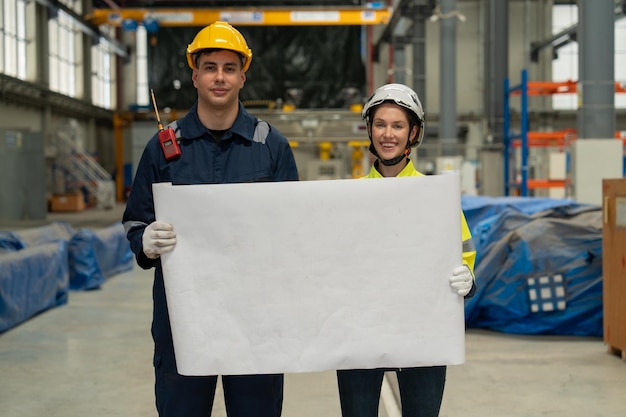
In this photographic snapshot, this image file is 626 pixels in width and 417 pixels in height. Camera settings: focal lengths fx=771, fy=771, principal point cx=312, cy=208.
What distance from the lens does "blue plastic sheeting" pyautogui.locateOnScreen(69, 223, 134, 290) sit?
1002cm

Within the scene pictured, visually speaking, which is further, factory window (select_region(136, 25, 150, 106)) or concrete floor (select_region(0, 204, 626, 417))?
factory window (select_region(136, 25, 150, 106))

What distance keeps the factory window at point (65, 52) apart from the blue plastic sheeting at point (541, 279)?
78.4ft

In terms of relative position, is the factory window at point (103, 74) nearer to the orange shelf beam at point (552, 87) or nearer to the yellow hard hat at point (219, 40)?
the orange shelf beam at point (552, 87)

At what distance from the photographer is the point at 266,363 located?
2492 millimetres

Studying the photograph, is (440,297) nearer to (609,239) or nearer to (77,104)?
(609,239)

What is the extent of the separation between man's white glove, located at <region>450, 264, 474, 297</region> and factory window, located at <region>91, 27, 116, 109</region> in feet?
108

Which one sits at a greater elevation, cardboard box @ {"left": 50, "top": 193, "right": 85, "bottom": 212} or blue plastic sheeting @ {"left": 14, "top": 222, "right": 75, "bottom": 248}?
cardboard box @ {"left": 50, "top": 193, "right": 85, "bottom": 212}

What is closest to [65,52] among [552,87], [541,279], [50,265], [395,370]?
[552,87]

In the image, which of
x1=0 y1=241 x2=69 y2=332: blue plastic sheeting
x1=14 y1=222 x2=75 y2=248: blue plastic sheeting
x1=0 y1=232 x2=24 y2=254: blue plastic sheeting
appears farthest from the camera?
x1=14 y1=222 x2=75 y2=248: blue plastic sheeting

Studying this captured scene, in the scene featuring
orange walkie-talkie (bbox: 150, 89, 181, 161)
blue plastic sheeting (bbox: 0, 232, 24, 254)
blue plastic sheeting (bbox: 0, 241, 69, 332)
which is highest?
orange walkie-talkie (bbox: 150, 89, 181, 161)

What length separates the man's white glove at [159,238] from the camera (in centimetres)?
246

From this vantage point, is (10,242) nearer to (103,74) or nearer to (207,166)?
(207,166)

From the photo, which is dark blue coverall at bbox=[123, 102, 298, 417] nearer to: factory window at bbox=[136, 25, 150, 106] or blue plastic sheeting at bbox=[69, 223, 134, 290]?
blue plastic sheeting at bbox=[69, 223, 134, 290]

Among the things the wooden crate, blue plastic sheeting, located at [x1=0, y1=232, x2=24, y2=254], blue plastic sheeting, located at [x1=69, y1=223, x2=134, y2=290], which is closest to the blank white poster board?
the wooden crate
